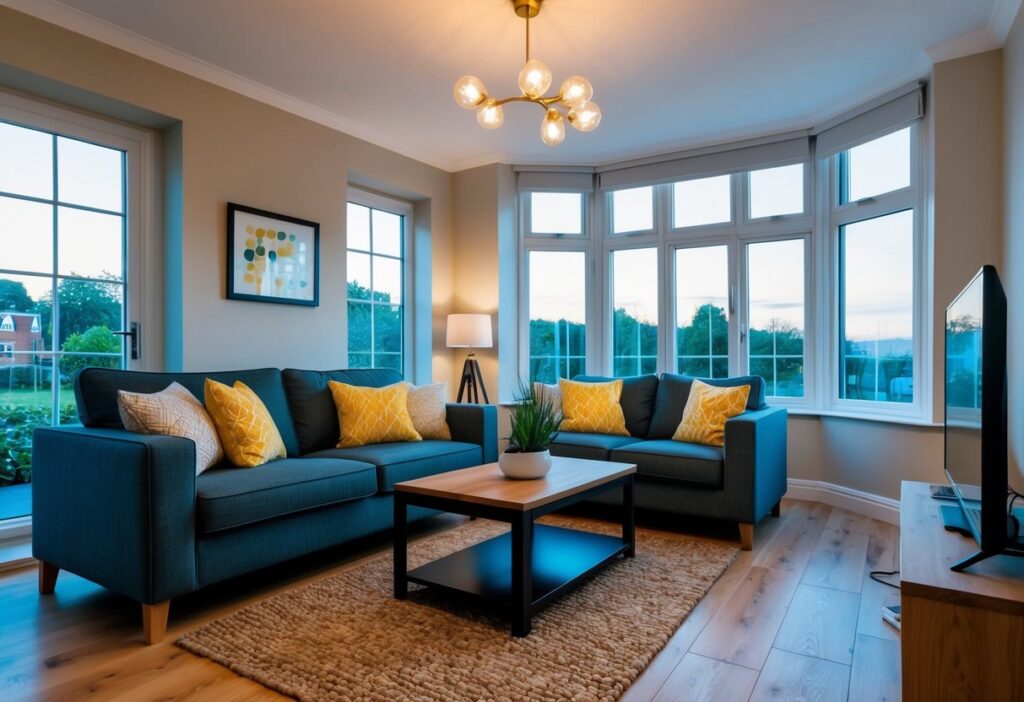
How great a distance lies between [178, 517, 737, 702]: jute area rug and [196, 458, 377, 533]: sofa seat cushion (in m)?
0.34

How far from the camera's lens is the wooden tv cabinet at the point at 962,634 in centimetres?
122

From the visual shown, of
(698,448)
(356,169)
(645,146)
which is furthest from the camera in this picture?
(645,146)

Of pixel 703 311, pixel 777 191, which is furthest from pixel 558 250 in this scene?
pixel 777 191

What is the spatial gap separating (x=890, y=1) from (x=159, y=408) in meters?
3.55

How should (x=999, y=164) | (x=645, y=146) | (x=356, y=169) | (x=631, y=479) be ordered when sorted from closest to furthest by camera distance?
(x=631, y=479) → (x=999, y=164) → (x=356, y=169) → (x=645, y=146)

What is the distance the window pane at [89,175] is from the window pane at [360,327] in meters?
1.61

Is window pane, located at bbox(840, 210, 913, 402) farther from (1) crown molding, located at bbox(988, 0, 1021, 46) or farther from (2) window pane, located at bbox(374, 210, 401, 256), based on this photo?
(2) window pane, located at bbox(374, 210, 401, 256)

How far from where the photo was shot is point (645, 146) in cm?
454

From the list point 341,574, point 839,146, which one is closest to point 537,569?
point 341,574

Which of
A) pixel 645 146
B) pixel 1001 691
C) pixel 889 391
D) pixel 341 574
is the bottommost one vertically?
pixel 341 574

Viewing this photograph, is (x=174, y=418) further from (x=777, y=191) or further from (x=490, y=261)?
(x=777, y=191)

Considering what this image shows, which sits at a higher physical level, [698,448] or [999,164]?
[999,164]

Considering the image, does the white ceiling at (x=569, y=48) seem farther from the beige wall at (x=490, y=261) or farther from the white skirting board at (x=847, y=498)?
the white skirting board at (x=847, y=498)

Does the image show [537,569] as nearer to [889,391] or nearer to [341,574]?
[341,574]
